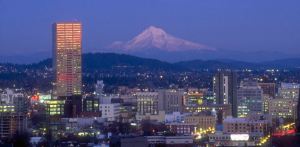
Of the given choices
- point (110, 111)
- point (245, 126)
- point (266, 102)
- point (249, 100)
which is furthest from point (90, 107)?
point (245, 126)

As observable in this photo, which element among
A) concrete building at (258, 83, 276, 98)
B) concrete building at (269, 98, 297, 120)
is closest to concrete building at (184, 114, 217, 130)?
concrete building at (269, 98, 297, 120)

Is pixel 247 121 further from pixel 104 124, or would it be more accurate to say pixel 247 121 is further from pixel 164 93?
pixel 164 93

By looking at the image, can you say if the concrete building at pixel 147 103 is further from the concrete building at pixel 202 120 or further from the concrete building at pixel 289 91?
the concrete building at pixel 202 120

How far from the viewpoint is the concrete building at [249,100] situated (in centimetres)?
5075

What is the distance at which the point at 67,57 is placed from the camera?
6825cm

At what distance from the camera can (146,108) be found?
173 ft

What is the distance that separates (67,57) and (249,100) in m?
20.0

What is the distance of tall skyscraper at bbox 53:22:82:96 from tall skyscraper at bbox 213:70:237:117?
929 centimetres

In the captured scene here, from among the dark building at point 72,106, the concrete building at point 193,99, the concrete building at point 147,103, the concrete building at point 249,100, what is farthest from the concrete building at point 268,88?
the dark building at point 72,106

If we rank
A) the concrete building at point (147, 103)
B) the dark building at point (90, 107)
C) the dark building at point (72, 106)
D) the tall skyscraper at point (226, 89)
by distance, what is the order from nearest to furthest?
the dark building at point (72, 106) < the dark building at point (90, 107) < the concrete building at point (147, 103) < the tall skyscraper at point (226, 89)

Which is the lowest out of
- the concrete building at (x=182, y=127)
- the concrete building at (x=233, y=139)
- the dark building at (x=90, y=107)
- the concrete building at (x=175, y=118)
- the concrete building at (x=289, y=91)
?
the concrete building at (x=233, y=139)

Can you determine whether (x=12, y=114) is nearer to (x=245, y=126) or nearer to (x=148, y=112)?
(x=245, y=126)

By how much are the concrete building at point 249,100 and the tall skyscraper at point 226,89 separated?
34 centimetres

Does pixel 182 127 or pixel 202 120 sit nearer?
pixel 182 127
